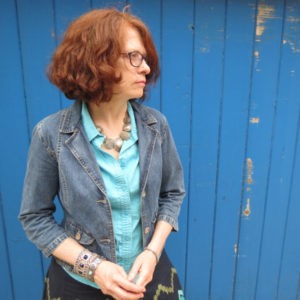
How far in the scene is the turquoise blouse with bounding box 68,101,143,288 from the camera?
0.92 m

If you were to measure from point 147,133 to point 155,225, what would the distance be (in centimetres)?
37

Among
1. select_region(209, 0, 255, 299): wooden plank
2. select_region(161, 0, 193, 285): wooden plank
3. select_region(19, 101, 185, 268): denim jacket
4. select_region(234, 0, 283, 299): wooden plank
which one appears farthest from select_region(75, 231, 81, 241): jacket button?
select_region(234, 0, 283, 299): wooden plank

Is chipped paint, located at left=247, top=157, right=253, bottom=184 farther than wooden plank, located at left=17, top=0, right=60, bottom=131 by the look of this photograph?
Yes

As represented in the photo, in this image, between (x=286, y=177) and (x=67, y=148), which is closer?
(x=67, y=148)

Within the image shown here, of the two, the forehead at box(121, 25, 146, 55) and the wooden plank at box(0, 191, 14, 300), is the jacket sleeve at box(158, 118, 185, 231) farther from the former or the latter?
the wooden plank at box(0, 191, 14, 300)

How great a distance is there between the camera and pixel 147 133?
101 cm

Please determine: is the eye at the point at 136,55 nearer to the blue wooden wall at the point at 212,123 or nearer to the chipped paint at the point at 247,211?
the blue wooden wall at the point at 212,123

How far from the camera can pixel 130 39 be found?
0.88 metres

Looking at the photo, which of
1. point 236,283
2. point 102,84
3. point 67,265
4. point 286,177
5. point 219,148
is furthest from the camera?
point 236,283

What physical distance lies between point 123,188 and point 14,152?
76 centimetres

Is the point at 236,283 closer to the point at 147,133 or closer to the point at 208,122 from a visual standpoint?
the point at 208,122

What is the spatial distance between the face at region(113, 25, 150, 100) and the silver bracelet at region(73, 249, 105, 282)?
0.55m

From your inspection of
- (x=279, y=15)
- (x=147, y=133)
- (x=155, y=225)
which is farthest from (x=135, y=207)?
(x=279, y=15)

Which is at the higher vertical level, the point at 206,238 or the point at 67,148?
the point at 67,148
